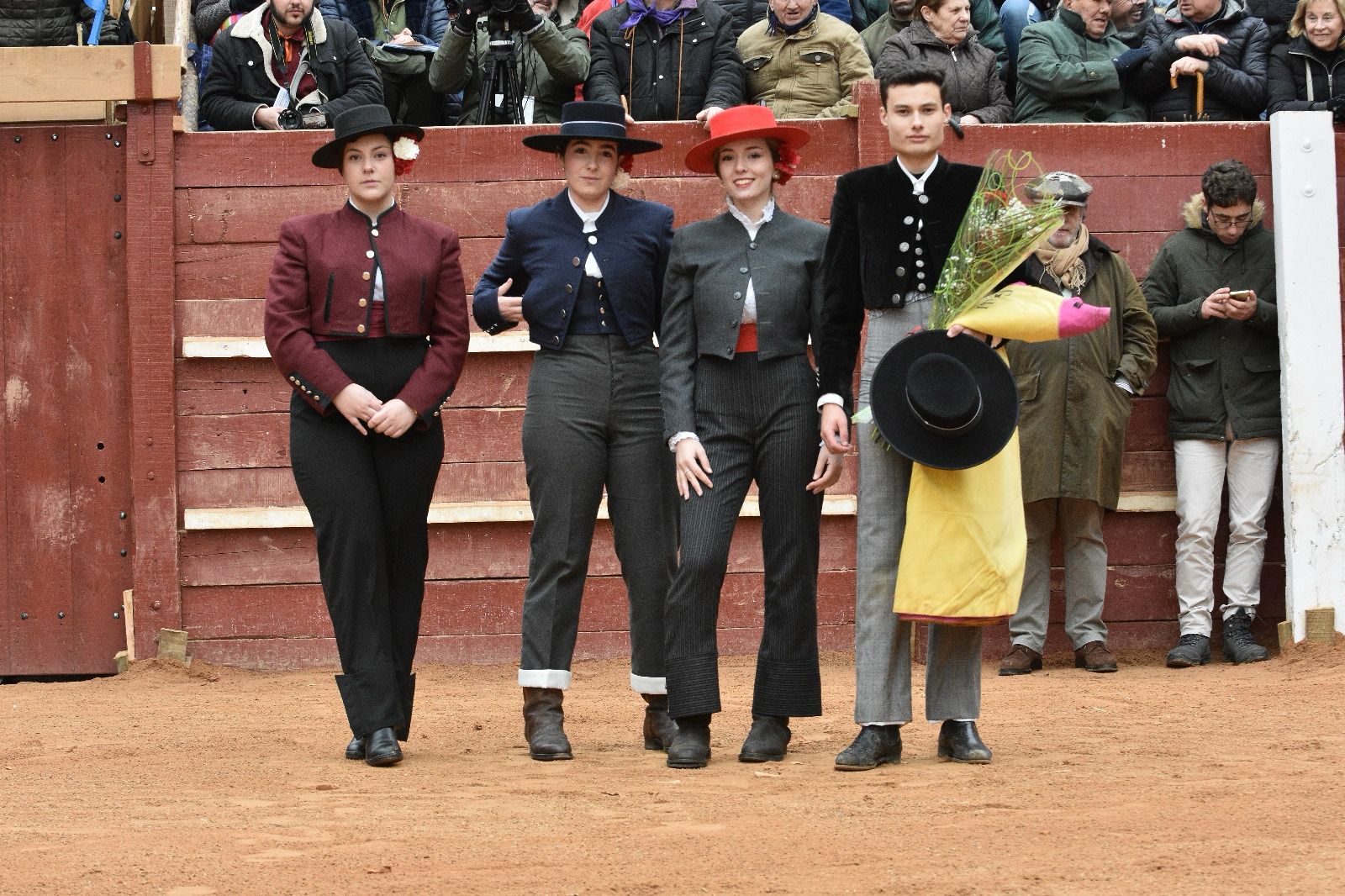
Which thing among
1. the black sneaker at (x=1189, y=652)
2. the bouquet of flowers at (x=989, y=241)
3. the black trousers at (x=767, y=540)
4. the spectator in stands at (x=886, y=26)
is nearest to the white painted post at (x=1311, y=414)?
the black sneaker at (x=1189, y=652)

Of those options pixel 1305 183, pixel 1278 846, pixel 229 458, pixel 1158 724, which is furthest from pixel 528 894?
pixel 1305 183

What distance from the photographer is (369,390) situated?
5453mm

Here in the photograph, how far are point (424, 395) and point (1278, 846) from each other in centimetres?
282

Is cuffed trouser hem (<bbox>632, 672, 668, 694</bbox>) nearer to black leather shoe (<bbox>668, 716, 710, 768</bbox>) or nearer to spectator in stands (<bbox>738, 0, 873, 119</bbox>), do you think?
black leather shoe (<bbox>668, 716, 710, 768</bbox>)

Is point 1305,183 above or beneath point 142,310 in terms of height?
above

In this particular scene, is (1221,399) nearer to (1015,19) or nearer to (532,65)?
(1015,19)

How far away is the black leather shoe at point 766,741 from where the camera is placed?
16.9 feet

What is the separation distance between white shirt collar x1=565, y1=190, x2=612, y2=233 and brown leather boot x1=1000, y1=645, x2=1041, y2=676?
10.2 ft

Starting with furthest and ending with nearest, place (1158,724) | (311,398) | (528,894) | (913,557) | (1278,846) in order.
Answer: (1158,724) → (311,398) → (913,557) → (1278,846) → (528,894)

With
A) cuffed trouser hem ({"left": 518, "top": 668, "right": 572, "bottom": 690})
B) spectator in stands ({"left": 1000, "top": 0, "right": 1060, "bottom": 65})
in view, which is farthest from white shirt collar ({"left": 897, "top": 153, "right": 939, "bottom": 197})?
spectator in stands ({"left": 1000, "top": 0, "right": 1060, "bottom": 65})

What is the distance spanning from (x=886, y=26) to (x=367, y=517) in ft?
15.6

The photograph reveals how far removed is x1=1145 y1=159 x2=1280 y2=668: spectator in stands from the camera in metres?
7.82

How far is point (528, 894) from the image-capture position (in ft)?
11.7

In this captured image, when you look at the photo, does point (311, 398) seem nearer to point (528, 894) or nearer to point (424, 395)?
point (424, 395)
